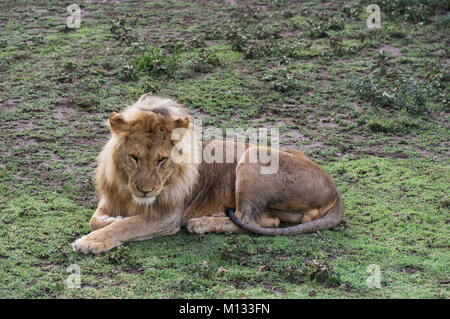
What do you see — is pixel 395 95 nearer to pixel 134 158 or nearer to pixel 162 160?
pixel 162 160

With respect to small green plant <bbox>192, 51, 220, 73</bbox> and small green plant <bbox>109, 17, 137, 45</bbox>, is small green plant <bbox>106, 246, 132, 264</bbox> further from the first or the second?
small green plant <bbox>109, 17, 137, 45</bbox>

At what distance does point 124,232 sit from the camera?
508 cm

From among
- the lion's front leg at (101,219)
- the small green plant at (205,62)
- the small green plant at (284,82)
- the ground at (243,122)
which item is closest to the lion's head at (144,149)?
the lion's front leg at (101,219)

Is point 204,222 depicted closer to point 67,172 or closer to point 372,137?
point 67,172

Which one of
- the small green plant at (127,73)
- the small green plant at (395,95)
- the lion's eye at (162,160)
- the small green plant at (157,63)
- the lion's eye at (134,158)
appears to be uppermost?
the small green plant at (157,63)

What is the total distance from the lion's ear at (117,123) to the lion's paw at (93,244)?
858mm

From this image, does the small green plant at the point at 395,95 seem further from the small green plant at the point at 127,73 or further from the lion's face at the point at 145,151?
the lion's face at the point at 145,151

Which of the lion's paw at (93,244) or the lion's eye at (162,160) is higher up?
the lion's eye at (162,160)

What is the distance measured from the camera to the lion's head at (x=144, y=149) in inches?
191

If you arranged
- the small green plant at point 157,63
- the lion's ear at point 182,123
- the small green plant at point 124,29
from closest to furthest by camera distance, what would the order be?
1. the lion's ear at point 182,123
2. the small green plant at point 157,63
3. the small green plant at point 124,29

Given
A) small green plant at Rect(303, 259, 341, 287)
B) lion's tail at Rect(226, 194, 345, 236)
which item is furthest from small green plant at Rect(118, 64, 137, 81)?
small green plant at Rect(303, 259, 341, 287)

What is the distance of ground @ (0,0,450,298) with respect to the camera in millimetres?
4688

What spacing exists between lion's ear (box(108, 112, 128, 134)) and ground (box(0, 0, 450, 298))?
975 mm
